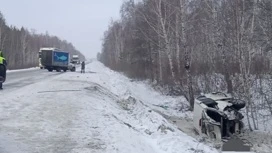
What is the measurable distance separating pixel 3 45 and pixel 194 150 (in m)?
84.8

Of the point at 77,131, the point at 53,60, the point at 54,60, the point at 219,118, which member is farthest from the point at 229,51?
the point at 54,60

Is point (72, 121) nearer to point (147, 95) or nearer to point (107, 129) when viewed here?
point (107, 129)

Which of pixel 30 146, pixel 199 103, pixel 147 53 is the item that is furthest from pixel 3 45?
pixel 30 146

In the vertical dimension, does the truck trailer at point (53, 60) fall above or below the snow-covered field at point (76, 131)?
above

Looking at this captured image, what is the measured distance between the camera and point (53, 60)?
50.5 metres

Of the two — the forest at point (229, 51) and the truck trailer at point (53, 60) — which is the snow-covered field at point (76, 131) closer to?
the forest at point (229, 51)

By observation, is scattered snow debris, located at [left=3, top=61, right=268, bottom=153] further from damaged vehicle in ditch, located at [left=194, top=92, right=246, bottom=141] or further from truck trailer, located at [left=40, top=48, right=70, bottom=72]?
truck trailer, located at [left=40, top=48, right=70, bottom=72]

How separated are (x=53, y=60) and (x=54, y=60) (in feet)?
0.69

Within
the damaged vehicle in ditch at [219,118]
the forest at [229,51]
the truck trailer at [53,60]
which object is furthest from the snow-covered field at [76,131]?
the truck trailer at [53,60]

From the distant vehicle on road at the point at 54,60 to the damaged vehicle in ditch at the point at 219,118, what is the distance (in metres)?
38.1

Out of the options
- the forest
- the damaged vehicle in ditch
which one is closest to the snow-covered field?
the damaged vehicle in ditch

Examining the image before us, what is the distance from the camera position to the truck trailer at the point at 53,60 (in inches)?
1982

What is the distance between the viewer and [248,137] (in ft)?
46.4

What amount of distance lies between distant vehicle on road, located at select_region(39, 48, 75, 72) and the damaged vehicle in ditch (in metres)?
38.1
